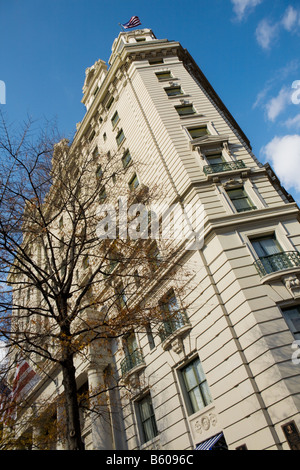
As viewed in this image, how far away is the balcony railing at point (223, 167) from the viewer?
17.4m

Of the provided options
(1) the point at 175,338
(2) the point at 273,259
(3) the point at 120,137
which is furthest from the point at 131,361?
(3) the point at 120,137

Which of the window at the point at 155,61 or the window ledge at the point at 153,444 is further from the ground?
the window at the point at 155,61

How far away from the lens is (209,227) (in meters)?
14.1

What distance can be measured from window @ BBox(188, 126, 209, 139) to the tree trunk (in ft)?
53.3

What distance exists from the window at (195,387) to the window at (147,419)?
2.64 m

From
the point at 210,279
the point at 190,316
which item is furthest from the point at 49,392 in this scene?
the point at 210,279

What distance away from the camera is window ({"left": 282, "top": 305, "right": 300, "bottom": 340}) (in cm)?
1129

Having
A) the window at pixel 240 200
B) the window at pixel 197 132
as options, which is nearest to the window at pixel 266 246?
the window at pixel 240 200

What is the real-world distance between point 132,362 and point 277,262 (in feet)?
29.4

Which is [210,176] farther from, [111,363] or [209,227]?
[111,363]

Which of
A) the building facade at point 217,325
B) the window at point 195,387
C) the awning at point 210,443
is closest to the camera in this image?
the building facade at point 217,325

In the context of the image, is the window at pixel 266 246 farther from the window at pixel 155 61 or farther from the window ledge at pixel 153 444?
the window at pixel 155 61
